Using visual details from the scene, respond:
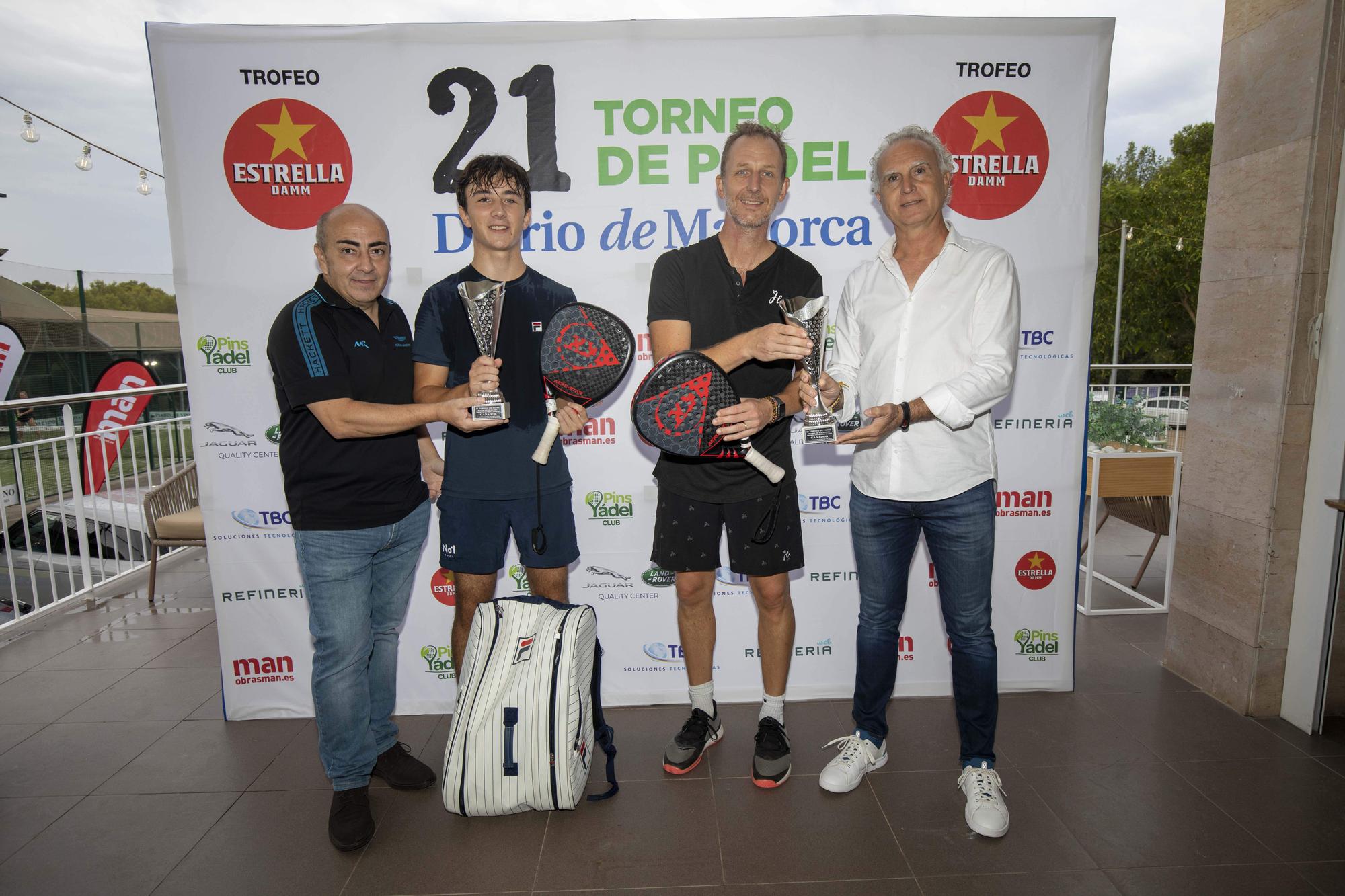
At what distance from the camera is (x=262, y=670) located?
3.05 m

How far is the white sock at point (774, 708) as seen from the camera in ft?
8.47

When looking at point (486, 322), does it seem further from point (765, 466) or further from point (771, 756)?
point (771, 756)

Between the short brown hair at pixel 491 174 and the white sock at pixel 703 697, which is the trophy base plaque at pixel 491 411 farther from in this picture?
the white sock at pixel 703 697

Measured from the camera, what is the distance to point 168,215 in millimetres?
2752

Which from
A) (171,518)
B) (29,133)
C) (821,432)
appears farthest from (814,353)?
(29,133)

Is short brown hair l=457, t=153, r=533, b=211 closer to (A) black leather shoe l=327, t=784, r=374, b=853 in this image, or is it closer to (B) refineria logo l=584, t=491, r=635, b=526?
(B) refineria logo l=584, t=491, r=635, b=526

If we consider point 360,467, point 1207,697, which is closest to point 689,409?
point 360,467

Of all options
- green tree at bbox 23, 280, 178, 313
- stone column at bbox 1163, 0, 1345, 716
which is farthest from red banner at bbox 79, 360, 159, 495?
stone column at bbox 1163, 0, 1345, 716

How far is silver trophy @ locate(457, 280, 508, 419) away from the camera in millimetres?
1960

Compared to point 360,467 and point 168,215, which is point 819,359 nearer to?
point 360,467

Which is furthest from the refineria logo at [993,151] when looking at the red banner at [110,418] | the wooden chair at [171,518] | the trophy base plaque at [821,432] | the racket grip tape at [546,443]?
the red banner at [110,418]

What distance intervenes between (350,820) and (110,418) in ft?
26.5

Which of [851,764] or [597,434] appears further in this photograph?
[597,434]

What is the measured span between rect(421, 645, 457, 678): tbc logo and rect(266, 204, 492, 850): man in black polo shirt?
0.75 m
